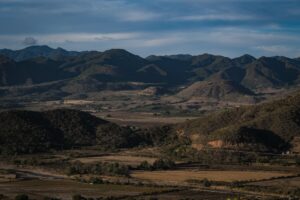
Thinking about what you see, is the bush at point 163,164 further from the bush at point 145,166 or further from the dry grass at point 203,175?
the dry grass at point 203,175

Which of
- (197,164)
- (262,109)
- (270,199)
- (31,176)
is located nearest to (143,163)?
(197,164)

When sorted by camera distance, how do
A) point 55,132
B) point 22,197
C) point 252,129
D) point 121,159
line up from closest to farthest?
point 22,197
point 121,159
point 252,129
point 55,132

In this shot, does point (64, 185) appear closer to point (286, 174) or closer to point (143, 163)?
point (143, 163)

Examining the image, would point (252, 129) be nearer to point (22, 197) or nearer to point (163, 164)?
point (163, 164)

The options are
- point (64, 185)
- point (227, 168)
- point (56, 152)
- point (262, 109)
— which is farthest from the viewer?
point (262, 109)

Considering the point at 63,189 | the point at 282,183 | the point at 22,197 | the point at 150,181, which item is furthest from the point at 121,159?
the point at 22,197

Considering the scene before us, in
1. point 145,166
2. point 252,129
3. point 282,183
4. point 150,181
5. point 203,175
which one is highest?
point 252,129
